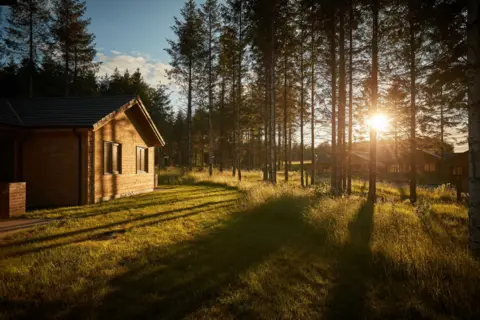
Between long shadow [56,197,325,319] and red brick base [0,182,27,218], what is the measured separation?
21.1 feet

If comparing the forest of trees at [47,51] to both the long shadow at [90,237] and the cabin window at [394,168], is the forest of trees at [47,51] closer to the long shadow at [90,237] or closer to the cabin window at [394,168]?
the long shadow at [90,237]

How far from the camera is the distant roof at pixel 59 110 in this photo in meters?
10.1

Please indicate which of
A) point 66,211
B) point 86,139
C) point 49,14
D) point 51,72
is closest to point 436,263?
point 66,211

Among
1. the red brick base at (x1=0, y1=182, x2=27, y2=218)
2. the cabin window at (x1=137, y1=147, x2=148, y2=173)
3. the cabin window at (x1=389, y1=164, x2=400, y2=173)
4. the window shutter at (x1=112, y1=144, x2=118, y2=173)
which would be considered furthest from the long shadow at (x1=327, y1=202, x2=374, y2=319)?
the cabin window at (x1=389, y1=164, x2=400, y2=173)

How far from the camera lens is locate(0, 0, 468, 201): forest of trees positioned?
9453 millimetres

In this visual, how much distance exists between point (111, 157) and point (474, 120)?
42.9 ft

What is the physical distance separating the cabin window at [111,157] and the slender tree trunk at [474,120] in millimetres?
12660

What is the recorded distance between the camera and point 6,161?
33.2 feet

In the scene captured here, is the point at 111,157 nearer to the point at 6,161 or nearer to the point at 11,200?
the point at 6,161

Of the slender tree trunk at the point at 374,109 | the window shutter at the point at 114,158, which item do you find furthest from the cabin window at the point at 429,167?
the window shutter at the point at 114,158

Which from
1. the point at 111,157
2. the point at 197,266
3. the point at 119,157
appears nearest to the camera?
the point at 197,266

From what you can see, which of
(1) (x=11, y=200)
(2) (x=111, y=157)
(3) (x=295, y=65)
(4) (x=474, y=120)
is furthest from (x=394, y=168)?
(1) (x=11, y=200)

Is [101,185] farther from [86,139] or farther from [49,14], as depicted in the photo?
[49,14]

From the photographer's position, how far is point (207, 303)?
3.20 metres
